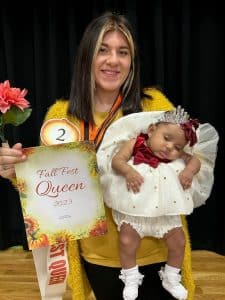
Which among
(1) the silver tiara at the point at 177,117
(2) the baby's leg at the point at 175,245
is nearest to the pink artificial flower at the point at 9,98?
(1) the silver tiara at the point at 177,117

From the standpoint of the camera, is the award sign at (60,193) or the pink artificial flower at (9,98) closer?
the pink artificial flower at (9,98)

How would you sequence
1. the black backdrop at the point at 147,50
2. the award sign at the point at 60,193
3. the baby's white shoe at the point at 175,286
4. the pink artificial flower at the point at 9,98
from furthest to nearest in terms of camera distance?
the black backdrop at the point at 147,50, the baby's white shoe at the point at 175,286, the award sign at the point at 60,193, the pink artificial flower at the point at 9,98

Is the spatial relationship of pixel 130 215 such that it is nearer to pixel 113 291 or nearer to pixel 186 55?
pixel 113 291

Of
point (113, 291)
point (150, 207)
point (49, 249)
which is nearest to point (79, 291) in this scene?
point (113, 291)

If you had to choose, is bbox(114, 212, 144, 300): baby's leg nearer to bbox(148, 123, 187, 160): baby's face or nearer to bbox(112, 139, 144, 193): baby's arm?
bbox(112, 139, 144, 193): baby's arm

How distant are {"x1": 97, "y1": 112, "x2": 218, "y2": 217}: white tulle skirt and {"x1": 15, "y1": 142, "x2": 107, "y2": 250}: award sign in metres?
0.07

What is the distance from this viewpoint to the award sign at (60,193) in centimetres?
128

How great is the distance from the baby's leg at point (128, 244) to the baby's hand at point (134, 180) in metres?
0.13

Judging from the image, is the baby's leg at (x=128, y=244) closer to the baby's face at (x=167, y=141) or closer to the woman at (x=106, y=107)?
A: the woman at (x=106, y=107)

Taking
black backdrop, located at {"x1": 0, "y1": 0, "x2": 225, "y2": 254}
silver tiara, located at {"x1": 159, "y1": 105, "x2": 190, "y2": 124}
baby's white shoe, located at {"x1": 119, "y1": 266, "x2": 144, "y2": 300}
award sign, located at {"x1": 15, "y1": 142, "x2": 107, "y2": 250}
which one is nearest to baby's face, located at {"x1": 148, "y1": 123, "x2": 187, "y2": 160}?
silver tiara, located at {"x1": 159, "y1": 105, "x2": 190, "y2": 124}

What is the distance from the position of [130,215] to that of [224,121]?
69.7 inches

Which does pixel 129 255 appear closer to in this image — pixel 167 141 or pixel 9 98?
pixel 167 141

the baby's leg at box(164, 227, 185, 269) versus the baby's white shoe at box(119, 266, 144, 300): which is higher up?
the baby's leg at box(164, 227, 185, 269)

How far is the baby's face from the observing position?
51.3 inches
